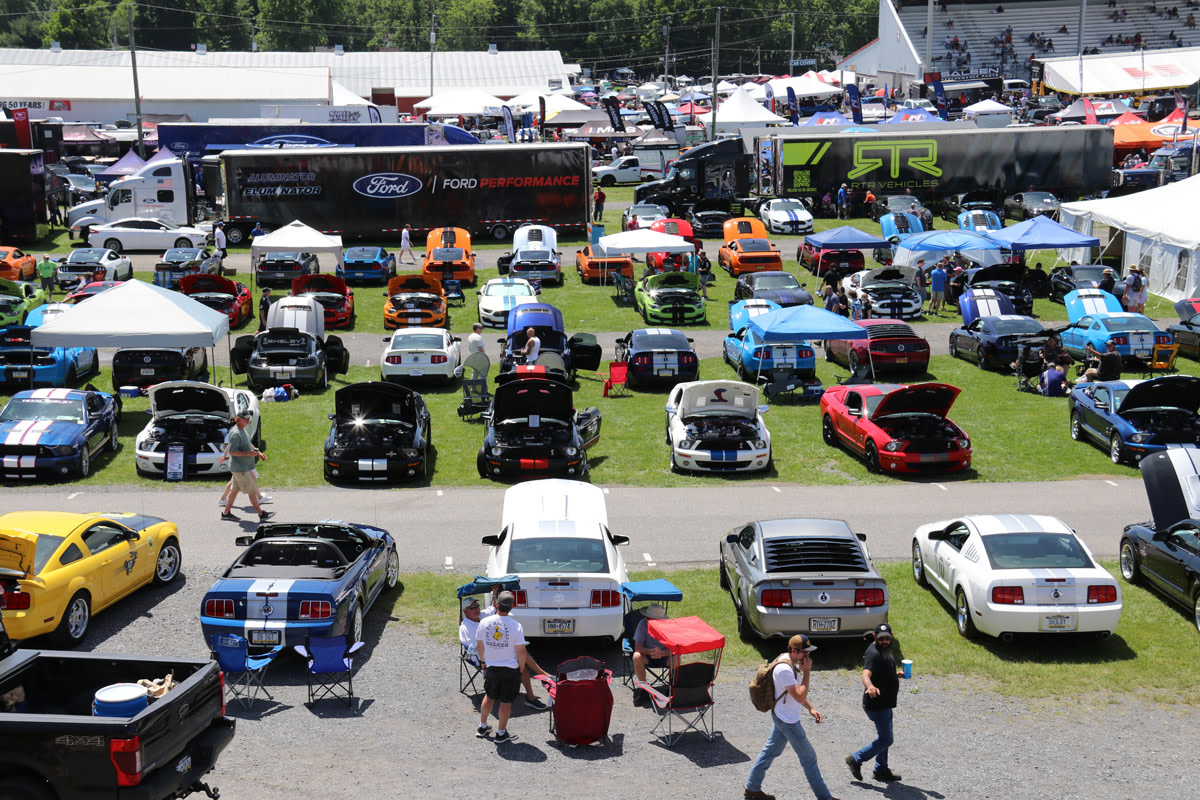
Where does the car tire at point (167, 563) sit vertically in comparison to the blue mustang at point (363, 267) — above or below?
below

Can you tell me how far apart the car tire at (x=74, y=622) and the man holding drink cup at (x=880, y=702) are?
8.06 metres

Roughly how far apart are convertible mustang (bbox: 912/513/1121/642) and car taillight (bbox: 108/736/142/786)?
862 centimetres

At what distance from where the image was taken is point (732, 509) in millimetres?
18906

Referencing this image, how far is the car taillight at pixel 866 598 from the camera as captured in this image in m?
12.7

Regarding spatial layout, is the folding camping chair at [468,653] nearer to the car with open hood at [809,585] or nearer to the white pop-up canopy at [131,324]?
the car with open hood at [809,585]

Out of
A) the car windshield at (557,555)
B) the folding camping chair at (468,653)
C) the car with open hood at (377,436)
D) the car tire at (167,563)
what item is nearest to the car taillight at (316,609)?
the folding camping chair at (468,653)

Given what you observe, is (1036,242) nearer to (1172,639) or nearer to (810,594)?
(1172,639)

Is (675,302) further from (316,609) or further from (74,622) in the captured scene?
(74,622)

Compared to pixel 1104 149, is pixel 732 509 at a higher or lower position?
lower

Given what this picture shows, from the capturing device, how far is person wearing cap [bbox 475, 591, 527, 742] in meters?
10.7

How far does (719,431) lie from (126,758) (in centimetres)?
1396

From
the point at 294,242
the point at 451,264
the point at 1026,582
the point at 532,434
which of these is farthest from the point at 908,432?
the point at 294,242

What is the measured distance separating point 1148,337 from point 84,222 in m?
37.2

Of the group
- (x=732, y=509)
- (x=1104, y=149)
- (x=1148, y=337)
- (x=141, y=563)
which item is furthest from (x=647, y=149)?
(x=141, y=563)
